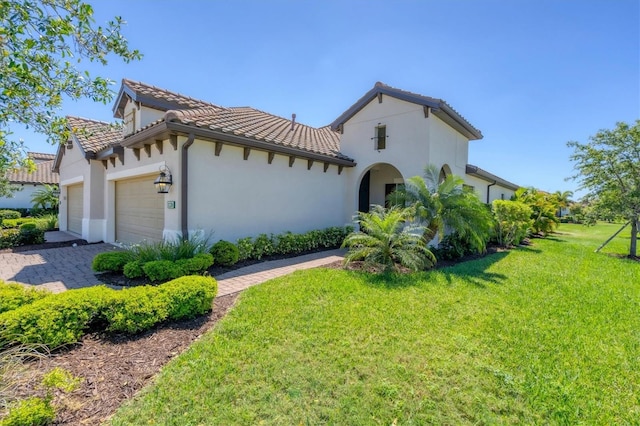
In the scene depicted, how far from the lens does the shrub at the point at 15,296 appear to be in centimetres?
395

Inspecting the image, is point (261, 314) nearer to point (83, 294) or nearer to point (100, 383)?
point (100, 383)

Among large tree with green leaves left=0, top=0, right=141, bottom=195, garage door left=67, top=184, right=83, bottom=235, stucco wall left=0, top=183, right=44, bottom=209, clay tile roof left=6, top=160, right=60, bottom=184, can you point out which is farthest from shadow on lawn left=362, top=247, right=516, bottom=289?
stucco wall left=0, top=183, right=44, bottom=209

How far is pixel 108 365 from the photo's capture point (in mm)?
3480

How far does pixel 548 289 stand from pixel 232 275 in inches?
310

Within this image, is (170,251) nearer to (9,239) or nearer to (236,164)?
(236,164)

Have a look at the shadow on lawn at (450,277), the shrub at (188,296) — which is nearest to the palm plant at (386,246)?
the shadow on lawn at (450,277)

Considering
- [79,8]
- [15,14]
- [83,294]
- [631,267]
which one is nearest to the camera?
[15,14]

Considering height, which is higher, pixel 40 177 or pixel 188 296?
pixel 40 177

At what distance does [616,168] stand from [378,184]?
33.0ft

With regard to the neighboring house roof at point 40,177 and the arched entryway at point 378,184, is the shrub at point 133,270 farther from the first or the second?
the neighboring house roof at point 40,177

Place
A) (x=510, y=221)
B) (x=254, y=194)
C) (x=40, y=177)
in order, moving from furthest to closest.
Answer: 1. (x=40, y=177)
2. (x=510, y=221)
3. (x=254, y=194)

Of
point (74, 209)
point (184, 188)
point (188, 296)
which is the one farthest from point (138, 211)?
point (74, 209)

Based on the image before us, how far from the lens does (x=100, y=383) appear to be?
10.3 feet

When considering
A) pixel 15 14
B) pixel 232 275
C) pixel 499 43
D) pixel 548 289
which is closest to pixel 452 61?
pixel 499 43
